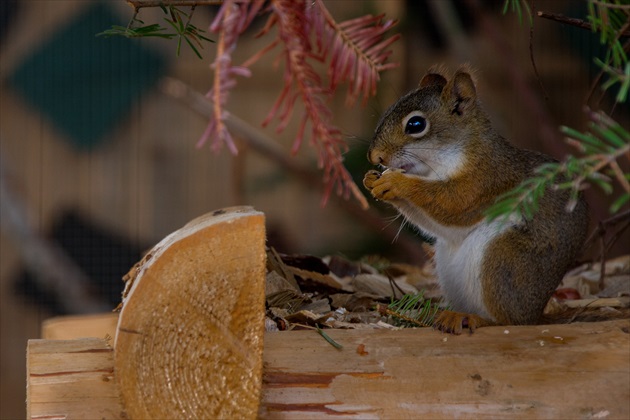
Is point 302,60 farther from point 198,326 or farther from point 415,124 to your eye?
point 415,124

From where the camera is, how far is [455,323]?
1185mm

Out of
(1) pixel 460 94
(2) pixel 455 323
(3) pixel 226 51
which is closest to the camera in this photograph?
(3) pixel 226 51

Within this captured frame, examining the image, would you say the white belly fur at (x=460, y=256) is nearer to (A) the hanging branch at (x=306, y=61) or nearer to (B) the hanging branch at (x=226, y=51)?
(A) the hanging branch at (x=306, y=61)

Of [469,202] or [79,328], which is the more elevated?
[469,202]

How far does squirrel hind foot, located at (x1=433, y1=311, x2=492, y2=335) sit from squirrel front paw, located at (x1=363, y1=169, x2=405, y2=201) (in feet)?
0.80

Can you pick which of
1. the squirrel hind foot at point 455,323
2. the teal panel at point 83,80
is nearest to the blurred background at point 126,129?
the teal panel at point 83,80

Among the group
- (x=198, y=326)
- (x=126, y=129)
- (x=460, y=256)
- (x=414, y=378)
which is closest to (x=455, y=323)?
(x=414, y=378)

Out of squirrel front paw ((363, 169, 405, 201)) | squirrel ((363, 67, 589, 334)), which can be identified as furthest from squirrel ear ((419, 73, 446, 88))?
squirrel front paw ((363, 169, 405, 201))

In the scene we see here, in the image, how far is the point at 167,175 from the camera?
2.98 metres

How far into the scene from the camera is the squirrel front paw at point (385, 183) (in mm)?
1388

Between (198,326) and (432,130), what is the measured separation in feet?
1.83

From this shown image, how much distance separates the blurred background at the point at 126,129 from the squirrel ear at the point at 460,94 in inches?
56.2

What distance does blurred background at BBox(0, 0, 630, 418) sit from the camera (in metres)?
2.96

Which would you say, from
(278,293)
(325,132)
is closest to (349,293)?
(278,293)
